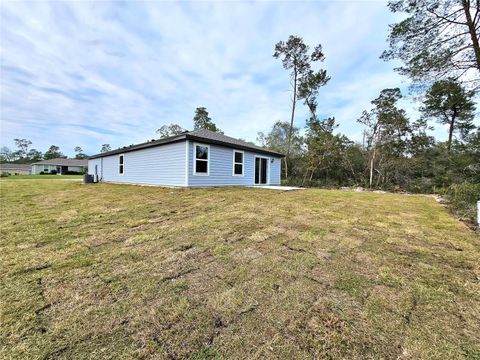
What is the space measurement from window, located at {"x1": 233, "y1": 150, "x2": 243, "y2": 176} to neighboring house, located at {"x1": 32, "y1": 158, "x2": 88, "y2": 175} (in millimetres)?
45919

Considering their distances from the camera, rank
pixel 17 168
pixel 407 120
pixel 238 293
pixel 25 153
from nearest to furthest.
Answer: pixel 238 293 → pixel 407 120 → pixel 17 168 → pixel 25 153

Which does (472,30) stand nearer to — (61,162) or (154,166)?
(154,166)

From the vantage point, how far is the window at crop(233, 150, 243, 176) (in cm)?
1136

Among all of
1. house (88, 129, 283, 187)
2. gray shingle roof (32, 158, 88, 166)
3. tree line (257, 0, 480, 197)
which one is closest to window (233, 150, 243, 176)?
house (88, 129, 283, 187)

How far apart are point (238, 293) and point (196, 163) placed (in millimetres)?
8126

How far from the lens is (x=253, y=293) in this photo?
1.86 m

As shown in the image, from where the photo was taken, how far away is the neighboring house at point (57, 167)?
4250 cm

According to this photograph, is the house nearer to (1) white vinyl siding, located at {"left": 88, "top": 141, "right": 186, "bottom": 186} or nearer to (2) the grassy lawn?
(1) white vinyl siding, located at {"left": 88, "top": 141, "right": 186, "bottom": 186}

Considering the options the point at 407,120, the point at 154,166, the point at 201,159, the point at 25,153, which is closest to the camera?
the point at 201,159

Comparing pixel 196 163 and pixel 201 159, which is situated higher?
pixel 201 159

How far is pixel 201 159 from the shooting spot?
9727 millimetres

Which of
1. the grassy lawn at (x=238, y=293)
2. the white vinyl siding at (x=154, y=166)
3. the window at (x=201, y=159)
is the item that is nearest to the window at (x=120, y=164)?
the white vinyl siding at (x=154, y=166)

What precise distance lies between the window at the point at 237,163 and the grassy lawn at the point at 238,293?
783cm

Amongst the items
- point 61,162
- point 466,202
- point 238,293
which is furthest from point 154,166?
point 61,162
